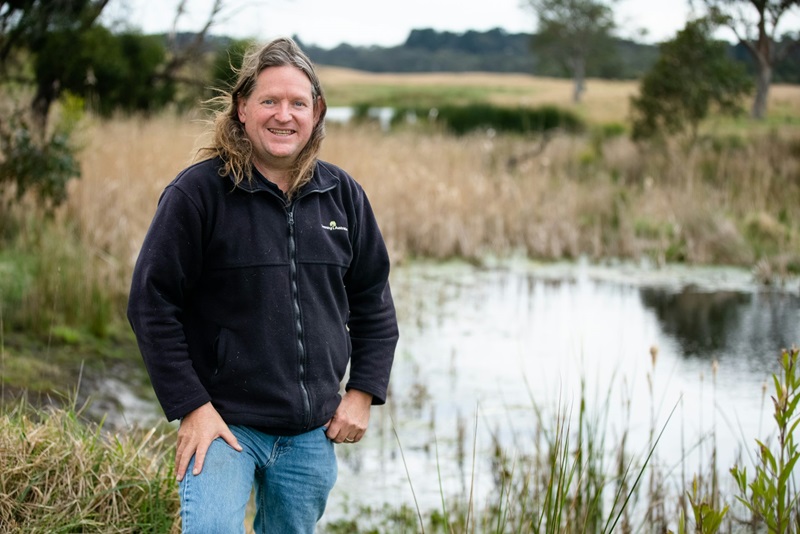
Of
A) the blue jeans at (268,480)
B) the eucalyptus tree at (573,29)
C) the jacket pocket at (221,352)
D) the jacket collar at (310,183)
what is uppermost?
the eucalyptus tree at (573,29)

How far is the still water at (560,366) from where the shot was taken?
14.2 ft

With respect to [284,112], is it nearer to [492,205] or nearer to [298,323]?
[298,323]

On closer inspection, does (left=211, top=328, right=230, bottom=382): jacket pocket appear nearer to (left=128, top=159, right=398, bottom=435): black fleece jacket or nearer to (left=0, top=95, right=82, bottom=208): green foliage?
(left=128, top=159, right=398, bottom=435): black fleece jacket

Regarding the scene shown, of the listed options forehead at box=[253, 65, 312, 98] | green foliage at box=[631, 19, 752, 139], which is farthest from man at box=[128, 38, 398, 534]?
green foliage at box=[631, 19, 752, 139]

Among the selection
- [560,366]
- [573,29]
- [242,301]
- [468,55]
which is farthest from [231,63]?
[468,55]

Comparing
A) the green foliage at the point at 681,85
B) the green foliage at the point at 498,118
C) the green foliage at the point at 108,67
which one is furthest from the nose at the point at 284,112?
the green foliage at the point at 498,118

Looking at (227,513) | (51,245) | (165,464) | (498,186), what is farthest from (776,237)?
(227,513)

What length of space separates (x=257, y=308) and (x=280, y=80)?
1.75 ft

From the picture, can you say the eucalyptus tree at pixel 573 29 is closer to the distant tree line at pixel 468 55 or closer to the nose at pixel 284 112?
the distant tree line at pixel 468 55

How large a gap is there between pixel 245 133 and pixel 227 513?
2.93 ft

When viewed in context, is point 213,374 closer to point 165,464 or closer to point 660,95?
point 165,464

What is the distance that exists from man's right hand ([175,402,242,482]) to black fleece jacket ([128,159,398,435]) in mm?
31

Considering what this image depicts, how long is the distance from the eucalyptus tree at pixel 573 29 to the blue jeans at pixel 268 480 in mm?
56671

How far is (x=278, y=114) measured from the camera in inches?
87.8
